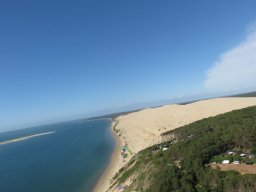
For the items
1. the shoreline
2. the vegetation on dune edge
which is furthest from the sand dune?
the vegetation on dune edge

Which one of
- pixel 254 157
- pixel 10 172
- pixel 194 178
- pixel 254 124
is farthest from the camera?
pixel 10 172

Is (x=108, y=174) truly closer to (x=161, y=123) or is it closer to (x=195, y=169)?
(x=195, y=169)

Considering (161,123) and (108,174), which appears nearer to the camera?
(108,174)

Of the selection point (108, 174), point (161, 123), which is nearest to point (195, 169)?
point (108, 174)

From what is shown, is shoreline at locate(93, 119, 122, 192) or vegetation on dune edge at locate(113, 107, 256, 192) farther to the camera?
shoreline at locate(93, 119, 122, 192)

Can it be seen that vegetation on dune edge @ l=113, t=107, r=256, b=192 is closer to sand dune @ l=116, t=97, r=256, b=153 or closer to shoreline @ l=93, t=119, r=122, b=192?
shoreline @ l=93, t=119, r=122, b=192

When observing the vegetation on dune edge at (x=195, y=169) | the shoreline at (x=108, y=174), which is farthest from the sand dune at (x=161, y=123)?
the vegetation on dune edge at (x=195, y=169)

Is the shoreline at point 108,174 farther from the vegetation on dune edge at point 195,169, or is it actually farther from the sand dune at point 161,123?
the sand dune at point 161,123

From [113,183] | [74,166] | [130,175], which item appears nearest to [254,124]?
[130,175]

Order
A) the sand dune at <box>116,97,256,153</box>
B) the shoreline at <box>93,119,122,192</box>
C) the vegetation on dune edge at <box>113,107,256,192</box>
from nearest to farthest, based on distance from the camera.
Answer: the vegetation on dune edge at <box>113,107,256,192</box>, the shoreline at <box>93,119,122,192</box>, the sand dune at <box>116,97,256,153</box>

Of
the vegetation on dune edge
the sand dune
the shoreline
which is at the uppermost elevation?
the sand dune

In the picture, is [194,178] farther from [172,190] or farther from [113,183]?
[113,183]
